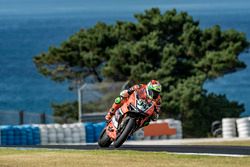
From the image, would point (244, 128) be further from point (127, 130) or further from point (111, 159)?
point (111, 159)

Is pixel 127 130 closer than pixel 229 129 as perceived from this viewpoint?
Yes

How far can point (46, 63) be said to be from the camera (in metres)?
54.0

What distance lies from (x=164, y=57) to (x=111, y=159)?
3189 centimetres

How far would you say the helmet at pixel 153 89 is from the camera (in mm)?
20812

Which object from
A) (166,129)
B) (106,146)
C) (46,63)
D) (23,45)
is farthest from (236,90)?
(106,146)

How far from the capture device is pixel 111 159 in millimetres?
18328

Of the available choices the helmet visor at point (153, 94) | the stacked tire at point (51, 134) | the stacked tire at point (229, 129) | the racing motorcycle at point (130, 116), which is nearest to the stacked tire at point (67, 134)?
the stacked tire at point (51, 134)

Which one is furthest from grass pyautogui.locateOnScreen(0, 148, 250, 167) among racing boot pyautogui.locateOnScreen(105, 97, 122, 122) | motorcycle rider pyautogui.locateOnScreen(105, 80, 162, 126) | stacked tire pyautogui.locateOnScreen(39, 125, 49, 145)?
stacked tire pyautogui.locateOnScreen(39, 125, 49, 145)

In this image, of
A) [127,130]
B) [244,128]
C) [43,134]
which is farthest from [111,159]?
[244,128]

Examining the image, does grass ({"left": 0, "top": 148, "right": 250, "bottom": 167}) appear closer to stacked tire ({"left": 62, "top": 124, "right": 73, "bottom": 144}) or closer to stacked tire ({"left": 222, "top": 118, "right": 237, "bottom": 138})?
stacked tire ({"left": 62, "top": 124, "right": 73, "bottom": 144})

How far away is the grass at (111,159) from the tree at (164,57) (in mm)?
26044

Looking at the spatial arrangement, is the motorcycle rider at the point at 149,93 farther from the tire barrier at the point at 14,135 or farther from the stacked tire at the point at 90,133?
the stacked tire at the point at 90,133

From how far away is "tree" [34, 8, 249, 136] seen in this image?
46594mm

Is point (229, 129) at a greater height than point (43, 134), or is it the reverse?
point (229, 129)
